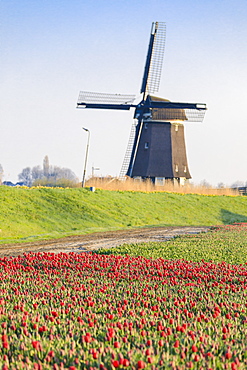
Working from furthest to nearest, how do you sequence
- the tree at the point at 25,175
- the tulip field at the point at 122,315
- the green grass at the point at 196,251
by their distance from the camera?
the tree at the point at 25,175 → the green grass at the point at 196,251 → the tulip field at the point at 122,315

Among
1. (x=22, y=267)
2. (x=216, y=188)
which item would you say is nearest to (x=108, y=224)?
(x=22, y=267)

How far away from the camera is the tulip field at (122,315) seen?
4723mm

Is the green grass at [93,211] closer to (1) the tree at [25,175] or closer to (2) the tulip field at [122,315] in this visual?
(2) the tulip field at [122,315]

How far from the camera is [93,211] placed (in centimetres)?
3453

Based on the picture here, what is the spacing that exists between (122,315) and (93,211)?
28.0 metres

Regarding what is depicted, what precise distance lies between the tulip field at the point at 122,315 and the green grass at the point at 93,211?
38.3 ft

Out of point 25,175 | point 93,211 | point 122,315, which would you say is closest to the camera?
point 122,315

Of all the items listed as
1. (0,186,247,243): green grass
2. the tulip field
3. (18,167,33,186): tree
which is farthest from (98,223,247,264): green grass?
(18,167,33,186): tree

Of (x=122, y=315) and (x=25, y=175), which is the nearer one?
(x=122, y=315)

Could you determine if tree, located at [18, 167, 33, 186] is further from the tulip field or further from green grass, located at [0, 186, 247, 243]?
the tulip field

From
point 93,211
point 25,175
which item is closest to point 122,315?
point 93,211

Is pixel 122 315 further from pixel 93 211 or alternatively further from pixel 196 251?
pixel 93 211

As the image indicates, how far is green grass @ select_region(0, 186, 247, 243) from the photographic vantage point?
2678 centimetres

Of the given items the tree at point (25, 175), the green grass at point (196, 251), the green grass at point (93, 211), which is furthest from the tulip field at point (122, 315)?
the tree at point (25, 175)
